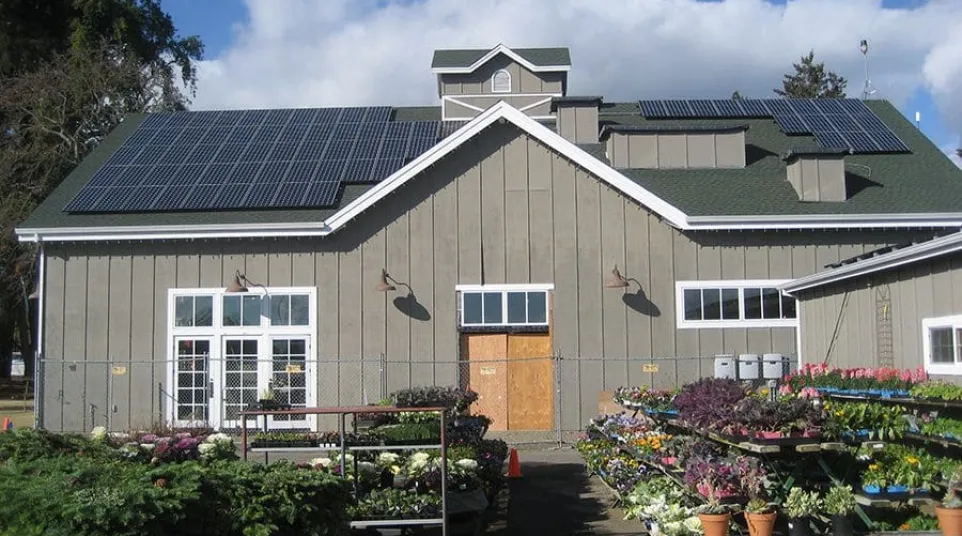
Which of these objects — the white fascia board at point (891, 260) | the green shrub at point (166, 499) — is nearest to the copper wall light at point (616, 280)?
the white fascia board at point (891, 260)

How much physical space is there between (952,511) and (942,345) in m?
3.81

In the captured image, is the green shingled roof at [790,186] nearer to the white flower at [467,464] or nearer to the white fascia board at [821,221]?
the white fascia board at [821,221]

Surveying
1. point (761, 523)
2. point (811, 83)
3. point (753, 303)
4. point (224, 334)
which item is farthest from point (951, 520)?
point (811, 83)

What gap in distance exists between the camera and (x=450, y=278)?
23422 millimetres

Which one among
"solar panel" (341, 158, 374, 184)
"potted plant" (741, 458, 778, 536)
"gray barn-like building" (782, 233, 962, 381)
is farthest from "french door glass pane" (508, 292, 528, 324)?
"potted plant" (741, 458, 778, 536)

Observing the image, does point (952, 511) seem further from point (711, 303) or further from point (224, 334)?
point (224, 334)

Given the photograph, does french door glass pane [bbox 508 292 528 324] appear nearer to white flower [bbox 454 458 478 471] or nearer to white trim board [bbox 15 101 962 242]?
white trim board [bbox 15 101 962 242]

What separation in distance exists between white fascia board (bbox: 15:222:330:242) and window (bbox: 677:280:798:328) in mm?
7664

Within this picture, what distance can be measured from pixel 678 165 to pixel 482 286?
18.7ft

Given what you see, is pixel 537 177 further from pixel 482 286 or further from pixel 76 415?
pixel 76 415

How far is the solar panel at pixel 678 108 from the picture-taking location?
1117 inches

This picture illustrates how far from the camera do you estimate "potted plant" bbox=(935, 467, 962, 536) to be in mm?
9695

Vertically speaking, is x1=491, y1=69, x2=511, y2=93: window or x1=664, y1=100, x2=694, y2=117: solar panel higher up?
x1=491, y1=69, x2=511, y2=93: window

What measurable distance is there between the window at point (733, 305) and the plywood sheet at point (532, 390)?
9.65 feet
